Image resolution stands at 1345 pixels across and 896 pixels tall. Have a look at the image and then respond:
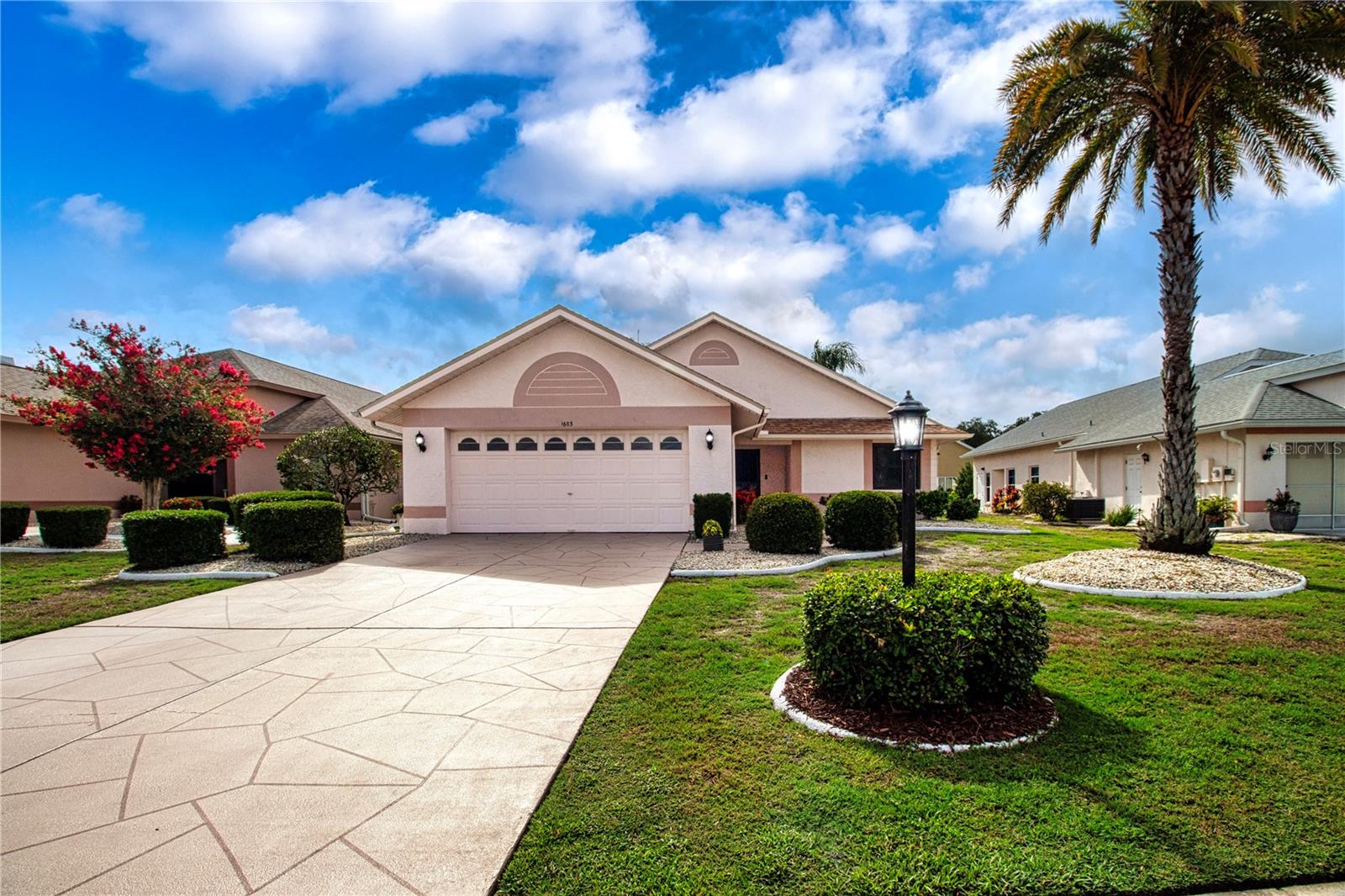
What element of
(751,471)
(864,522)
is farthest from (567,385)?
(751,471)

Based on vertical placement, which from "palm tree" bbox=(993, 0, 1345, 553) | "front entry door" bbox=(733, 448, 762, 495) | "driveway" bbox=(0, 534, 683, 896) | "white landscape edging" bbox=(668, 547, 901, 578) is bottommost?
"driveway" bbox=(0, 534, 683, 896)

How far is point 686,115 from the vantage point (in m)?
10.8

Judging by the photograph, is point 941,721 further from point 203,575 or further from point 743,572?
point 203,575

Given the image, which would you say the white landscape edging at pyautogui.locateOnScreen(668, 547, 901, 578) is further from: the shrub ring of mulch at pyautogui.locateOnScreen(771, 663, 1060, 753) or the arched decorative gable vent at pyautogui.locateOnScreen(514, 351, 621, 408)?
the arched decorative gable vent at pyautogui.locateOnScreen(514, 351, 621, 408)

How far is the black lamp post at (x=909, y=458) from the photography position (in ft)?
15.1

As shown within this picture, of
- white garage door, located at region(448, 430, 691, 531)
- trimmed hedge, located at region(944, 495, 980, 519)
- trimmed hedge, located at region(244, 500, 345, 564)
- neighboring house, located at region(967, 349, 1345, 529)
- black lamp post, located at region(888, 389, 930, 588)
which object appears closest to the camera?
black lamp post, located at region(888, 389, 930, 588)

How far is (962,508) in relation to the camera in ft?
65.3

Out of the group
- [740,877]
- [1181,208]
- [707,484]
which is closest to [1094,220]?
[1181,208]

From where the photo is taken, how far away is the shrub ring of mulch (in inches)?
147

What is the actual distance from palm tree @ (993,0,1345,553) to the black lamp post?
7.41 meters

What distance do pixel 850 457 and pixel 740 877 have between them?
1821 centimetres

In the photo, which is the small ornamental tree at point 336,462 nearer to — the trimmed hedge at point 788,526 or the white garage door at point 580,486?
the white garage door at point 580,486

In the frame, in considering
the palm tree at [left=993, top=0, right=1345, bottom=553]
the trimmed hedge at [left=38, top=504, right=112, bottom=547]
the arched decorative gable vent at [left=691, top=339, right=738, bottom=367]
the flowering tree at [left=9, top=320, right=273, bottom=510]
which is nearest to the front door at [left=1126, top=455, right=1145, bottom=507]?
the palm tree at [left=993, top=0, right=1345, bottom=553]

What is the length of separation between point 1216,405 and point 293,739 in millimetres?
23765
